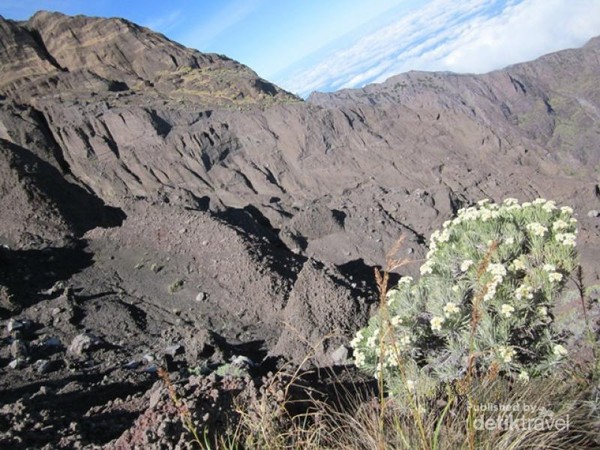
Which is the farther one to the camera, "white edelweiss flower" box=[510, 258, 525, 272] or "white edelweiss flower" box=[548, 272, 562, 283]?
"white edelweiss flower" box=[510, 258, 525, 272]

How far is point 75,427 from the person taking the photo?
16.5 feet

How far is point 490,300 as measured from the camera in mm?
4230

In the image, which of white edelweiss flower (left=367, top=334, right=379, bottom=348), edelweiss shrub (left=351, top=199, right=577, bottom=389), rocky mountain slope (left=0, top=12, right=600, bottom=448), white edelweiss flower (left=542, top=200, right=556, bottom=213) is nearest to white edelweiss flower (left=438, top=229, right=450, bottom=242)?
edelweiss shrub (left=351, top=199, right=577, bottom=389)

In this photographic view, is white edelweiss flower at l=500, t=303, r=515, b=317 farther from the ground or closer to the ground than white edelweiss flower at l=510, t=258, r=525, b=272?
closer to the ground

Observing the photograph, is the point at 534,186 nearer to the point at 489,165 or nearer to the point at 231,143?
the point at 489,165

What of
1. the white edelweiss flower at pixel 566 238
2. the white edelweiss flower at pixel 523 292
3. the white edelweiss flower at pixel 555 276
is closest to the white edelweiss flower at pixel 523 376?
the white edelweiss flower at pixel 523 292

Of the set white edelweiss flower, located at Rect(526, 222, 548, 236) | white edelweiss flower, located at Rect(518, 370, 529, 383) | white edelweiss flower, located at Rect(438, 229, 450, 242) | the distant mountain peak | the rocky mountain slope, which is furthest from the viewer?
the distant mountain peak

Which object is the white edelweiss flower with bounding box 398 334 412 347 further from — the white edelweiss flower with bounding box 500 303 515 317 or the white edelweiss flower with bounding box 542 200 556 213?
the white edelweiss flower with bounding box 542 200 556 213

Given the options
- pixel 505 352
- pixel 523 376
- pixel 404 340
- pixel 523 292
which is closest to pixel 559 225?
pixel 523 292

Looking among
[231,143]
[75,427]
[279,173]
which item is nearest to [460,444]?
[75,427]

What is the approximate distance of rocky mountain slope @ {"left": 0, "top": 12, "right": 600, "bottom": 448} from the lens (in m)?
10.1

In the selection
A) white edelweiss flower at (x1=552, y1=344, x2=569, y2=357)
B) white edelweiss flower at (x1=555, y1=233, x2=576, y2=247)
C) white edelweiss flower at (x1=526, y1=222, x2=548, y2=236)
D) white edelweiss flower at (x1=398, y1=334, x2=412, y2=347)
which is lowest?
white edelweiss flower at (x1=552, y1=344, x2=569, y2=357)

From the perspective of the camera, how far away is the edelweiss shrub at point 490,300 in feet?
13.8

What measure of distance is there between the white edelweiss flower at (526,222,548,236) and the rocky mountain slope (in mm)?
4378
